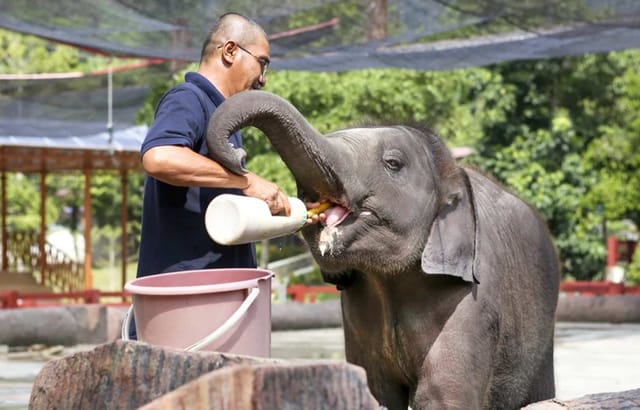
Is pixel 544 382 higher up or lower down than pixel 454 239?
lower down

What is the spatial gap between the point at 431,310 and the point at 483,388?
33 cm

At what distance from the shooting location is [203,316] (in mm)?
3201

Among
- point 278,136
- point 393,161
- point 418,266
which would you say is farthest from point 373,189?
point 278,136

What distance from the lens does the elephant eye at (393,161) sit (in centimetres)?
397

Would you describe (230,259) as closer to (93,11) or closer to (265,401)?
(265,401)

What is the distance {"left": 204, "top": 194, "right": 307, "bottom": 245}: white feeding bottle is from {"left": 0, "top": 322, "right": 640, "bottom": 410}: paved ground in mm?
4231

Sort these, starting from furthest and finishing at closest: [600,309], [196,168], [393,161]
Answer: [600,309], [393,161], [196,168]

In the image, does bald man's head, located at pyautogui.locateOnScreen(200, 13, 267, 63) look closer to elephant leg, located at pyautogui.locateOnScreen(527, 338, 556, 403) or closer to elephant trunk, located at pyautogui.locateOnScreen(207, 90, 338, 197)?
elephant trunk, located at pyautogui.locateOnScreen(207, 90, 338, 197)

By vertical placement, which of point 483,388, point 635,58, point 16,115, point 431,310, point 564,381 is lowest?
point 564,381

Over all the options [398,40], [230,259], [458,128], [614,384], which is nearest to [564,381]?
[614,384]

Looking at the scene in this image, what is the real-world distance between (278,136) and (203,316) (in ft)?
2.08

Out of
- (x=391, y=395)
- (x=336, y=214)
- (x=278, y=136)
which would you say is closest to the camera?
(x=278, y=136)

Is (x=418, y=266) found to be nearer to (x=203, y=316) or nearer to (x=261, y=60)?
(x=261, y=60)

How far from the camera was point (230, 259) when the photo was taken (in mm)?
3766
